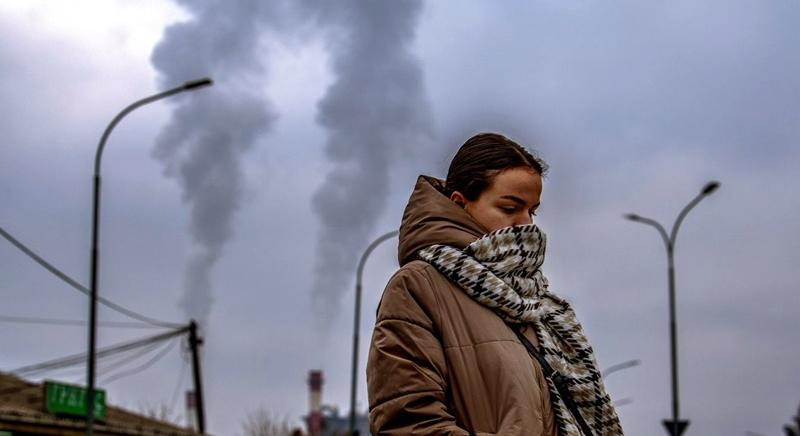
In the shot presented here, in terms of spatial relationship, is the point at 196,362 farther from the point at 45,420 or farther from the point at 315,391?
the point at 315,391

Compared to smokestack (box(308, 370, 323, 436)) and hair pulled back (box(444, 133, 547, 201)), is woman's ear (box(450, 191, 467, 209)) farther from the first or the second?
smokestack (box(308, 370, 323, 436))

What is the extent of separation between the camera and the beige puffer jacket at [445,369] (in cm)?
331

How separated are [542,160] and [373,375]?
2.44 feet

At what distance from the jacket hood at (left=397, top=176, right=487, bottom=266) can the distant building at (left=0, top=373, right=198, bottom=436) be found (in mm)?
29729

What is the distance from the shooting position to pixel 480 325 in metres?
3.44

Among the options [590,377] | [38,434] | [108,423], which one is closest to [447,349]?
[590,377]

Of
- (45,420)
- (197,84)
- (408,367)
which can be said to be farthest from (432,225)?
(45,420)

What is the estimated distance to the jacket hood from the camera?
3592 mm

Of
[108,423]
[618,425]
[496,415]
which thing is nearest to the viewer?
[496,415]

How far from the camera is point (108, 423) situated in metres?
39.1

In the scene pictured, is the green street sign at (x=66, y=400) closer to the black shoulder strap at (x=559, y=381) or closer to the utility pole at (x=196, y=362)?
the utility pole at (x=196, y=362)

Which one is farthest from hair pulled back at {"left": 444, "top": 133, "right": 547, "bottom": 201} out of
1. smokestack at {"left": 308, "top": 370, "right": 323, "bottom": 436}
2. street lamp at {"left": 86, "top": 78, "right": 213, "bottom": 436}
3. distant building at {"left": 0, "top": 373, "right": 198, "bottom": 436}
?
smokestack at {"left": 308, "top": 370, "right": 323, "bottom": 436}

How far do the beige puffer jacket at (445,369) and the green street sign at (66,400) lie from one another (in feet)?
113

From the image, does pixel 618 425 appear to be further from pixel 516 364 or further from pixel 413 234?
pixel 413 234
